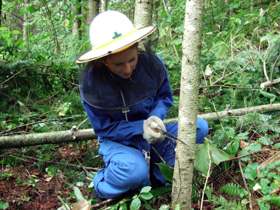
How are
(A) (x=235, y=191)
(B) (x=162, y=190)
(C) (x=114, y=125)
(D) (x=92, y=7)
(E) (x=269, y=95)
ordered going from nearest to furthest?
(A) (x=235, y=191)
(B) (x=162, y=190)
(C) (x=114, y=125)
(E) (x=269, y=95)
(D) (x=92, y=7)

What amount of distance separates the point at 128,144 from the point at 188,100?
1.03 metres

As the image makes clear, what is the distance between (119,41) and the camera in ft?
6.82

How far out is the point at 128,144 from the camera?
2590 millimetres

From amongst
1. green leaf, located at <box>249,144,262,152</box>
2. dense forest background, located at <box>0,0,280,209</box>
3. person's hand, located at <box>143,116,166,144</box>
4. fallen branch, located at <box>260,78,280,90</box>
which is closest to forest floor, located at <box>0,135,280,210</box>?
dense forest background, located at <box>0,0,280,209</box>

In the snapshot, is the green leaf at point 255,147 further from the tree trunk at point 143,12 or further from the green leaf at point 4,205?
the green leaf at point 4,205

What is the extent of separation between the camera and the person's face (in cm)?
221

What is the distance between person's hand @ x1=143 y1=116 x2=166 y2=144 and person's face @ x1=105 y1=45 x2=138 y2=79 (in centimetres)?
45

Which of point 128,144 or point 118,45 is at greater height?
point 118,45

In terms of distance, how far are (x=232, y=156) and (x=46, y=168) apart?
2017mm

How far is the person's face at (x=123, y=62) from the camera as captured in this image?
221 cm

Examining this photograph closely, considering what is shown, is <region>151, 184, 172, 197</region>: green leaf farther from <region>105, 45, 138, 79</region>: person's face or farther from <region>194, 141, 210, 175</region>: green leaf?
<region>105, 45, 138, 79</region>: person's face

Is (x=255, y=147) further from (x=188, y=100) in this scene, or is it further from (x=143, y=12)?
(x=143, y=12)

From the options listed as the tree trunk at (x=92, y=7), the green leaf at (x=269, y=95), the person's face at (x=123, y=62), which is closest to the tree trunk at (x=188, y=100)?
the person's face at (x=123, y=62)

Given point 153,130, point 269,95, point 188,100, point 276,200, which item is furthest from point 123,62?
point 269,95
